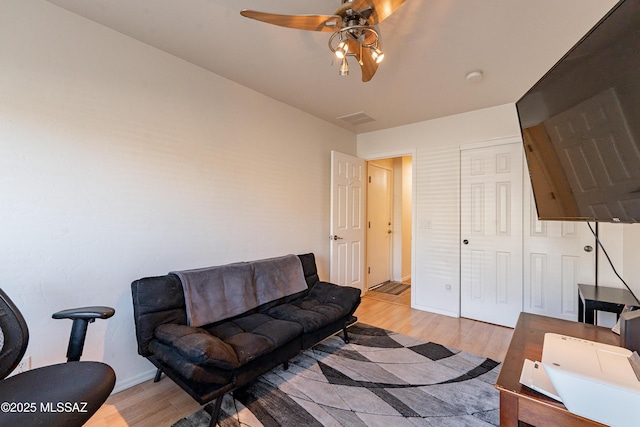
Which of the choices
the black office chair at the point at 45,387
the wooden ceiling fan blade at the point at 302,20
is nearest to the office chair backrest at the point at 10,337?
the black office chair at the point at 45,387

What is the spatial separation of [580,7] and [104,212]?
3.22 metres

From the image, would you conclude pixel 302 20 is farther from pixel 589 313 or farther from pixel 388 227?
pixel 388 227

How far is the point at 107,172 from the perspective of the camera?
1.89 m

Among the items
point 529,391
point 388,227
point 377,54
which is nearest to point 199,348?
point 529,391

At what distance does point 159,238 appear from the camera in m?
2.13

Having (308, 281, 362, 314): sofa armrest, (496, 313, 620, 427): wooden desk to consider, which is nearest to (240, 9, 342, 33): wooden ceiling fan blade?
(496, 313, 620, 427): wooden desk

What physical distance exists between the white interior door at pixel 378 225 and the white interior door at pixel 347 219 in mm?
459

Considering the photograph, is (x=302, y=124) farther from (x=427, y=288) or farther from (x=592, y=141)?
(x=592, y=141)

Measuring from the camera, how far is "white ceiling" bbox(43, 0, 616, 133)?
1676 mm

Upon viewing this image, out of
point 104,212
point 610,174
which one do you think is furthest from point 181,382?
point 610,174

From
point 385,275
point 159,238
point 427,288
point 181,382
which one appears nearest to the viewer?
point 181,382

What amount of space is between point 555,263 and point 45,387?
12.8 feet

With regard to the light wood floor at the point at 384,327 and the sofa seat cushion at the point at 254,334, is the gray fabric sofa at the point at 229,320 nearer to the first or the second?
the sofa seat cushion at the point at 254,334

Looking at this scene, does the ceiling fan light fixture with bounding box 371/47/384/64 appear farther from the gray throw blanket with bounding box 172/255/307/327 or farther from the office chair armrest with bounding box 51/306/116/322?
the office chair armrest with bounding box 51/306/116/322
